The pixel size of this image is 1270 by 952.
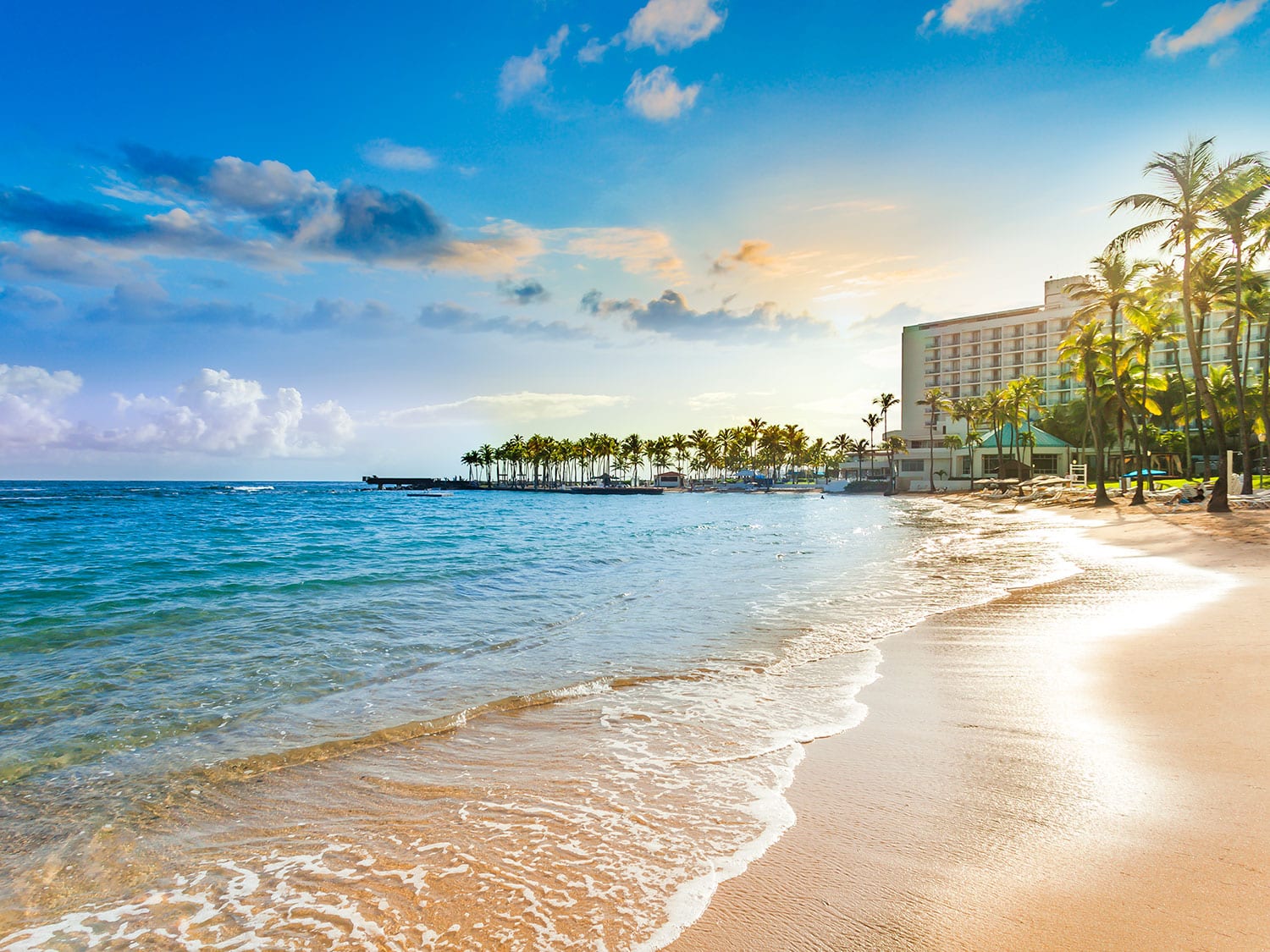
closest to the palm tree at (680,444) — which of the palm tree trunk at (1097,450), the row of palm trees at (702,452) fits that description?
the row of palm trees at (702,452)

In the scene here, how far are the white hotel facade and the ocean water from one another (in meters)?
91.3

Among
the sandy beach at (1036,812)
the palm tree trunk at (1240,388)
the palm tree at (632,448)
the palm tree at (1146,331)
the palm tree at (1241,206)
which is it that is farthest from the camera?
the palm tree at (632,448)

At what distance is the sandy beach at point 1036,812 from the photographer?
117 inches

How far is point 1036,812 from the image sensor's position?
4.01 m

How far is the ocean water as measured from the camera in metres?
3.49

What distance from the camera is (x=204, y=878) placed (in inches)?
150

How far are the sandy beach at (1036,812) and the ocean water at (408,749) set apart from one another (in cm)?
42

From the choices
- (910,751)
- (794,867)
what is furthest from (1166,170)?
(794,867)

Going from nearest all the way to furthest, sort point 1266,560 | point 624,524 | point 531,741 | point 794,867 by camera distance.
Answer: point 794,867, point 531,741, point 1266,560, point 624,524

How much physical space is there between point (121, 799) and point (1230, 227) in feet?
115

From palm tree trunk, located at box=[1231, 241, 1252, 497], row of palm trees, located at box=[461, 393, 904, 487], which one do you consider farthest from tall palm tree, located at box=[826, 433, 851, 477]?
palm tree trunk, located at box=[1231, 241, 1252, 497]

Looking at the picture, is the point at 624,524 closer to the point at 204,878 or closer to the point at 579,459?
the point at 204,878

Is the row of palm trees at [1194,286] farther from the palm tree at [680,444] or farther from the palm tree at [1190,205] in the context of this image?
the palm tree at [680,444]

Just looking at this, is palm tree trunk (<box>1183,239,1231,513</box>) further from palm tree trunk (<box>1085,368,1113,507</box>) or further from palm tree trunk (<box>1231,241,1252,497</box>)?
palm tree trunk (<box>1085,368,1113,507</box>)
